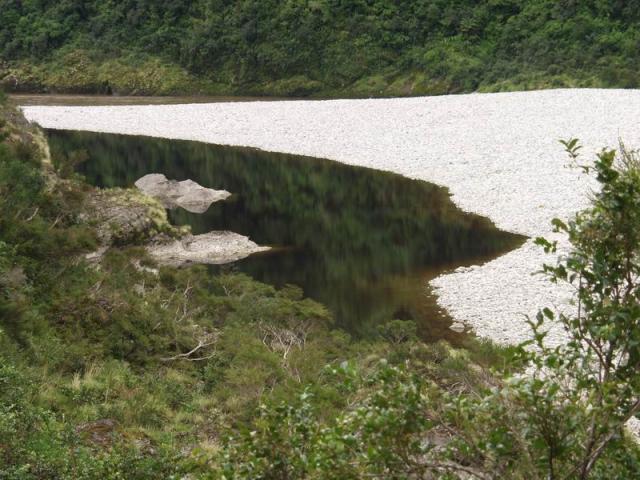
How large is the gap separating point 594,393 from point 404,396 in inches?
35.1

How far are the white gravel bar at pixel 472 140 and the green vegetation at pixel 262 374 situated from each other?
382 cm

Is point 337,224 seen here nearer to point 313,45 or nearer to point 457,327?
point 457,327

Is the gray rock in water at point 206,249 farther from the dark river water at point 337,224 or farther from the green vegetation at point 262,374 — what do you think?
the green vegetation at point 262,374

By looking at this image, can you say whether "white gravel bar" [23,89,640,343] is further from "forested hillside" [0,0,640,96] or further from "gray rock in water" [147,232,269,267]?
"forested hillside" [0,0,640,96]

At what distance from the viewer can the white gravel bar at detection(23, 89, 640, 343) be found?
16500 millimetres

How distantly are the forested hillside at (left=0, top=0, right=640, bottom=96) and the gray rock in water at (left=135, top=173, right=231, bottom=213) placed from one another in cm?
2951


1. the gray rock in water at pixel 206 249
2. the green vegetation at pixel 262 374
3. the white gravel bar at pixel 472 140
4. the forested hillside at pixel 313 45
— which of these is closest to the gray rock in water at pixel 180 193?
the gray rock in water at pixel 206 249

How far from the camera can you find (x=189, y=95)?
61500mm

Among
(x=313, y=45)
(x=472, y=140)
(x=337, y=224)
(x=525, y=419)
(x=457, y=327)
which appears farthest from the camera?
(x=313, y=45)

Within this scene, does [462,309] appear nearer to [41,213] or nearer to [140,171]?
[41,213]

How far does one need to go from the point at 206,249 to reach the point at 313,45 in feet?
145

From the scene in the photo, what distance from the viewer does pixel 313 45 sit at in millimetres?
62062

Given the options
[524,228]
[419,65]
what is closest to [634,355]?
[524,228]

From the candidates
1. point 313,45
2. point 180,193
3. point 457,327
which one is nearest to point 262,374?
point 457,327
